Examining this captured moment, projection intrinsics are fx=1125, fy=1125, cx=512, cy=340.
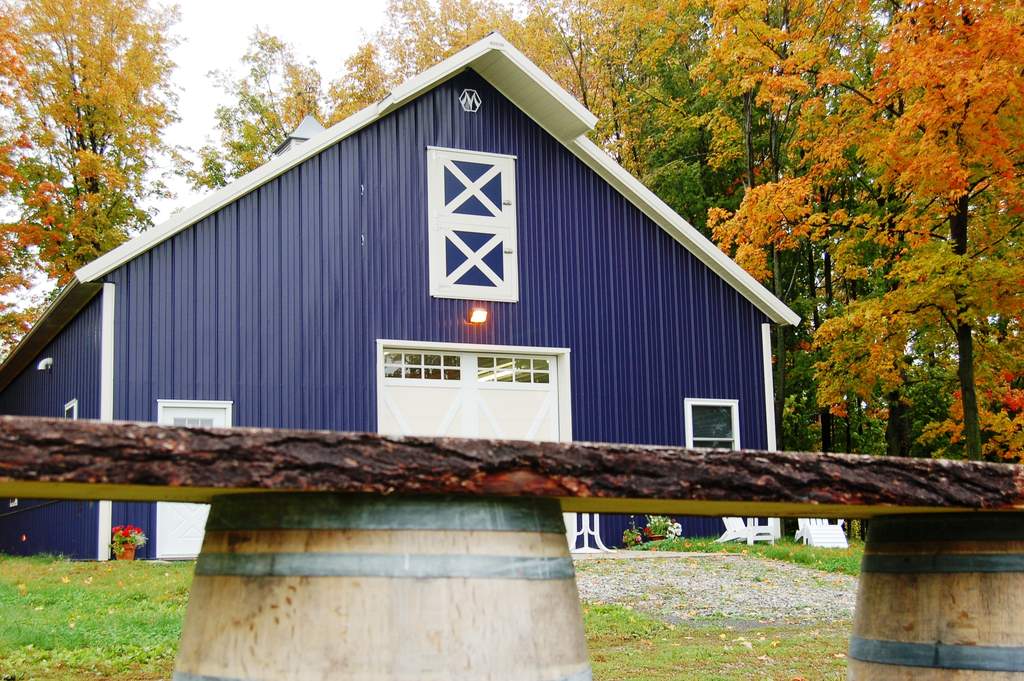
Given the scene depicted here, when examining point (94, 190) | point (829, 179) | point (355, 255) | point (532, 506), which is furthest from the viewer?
point (94, 190)

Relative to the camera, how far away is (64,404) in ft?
51.9

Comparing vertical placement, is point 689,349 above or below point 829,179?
below

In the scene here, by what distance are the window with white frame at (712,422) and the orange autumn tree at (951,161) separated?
2.57 metres

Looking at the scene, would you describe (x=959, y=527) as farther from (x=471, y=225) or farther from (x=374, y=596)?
(x=471, y=225)

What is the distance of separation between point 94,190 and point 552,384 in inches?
589

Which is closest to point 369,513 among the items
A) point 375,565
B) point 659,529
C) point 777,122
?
point 375,565

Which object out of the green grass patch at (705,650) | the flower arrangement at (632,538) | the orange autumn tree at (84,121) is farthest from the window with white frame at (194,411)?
the orange autumn tree at (84,121)

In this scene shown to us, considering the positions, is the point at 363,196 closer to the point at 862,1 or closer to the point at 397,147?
the point at 397,147

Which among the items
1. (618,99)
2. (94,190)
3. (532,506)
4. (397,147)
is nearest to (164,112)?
(94,190)

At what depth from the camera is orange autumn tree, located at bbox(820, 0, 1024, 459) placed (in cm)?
1423

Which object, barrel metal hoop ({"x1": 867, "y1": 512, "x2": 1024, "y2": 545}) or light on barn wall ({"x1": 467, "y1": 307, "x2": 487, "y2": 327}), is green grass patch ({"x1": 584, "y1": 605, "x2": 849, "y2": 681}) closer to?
barrel metal hoop ({"x1": 867, "y1": 512, "x2": 1024, "y2": 545})

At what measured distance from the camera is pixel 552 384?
50.6 feet

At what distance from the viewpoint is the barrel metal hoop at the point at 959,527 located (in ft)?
9.93

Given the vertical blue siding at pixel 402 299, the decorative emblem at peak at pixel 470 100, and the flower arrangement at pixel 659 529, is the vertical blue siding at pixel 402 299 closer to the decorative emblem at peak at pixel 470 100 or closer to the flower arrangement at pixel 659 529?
the decorative emblem at peak at pixel 470 100
